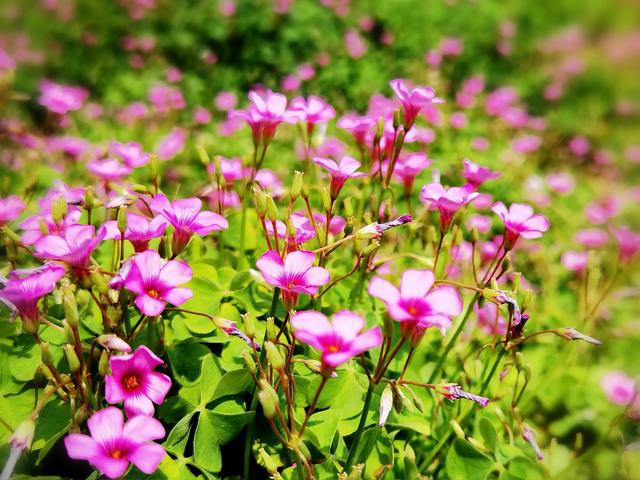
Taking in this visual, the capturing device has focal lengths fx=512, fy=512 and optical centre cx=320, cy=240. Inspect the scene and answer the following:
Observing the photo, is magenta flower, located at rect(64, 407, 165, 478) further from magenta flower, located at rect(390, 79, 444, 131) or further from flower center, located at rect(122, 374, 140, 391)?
magenta flower, located at rect(390, 79, 444, 131)

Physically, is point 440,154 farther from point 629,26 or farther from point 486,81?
point 629,26

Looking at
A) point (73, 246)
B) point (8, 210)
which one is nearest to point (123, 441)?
point (73, 246)

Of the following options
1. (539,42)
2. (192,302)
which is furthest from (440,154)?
(539,42)

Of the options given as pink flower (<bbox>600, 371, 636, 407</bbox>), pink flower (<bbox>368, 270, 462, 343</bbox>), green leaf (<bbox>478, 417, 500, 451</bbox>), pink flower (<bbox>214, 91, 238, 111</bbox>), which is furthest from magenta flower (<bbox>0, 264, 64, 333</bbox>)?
pink flower (<bbox>214, 91, 238, 111</bbox>)

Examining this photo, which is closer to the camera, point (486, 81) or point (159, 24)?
point (159, 24)

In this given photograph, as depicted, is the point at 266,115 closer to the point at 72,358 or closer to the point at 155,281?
the point at 155,281
